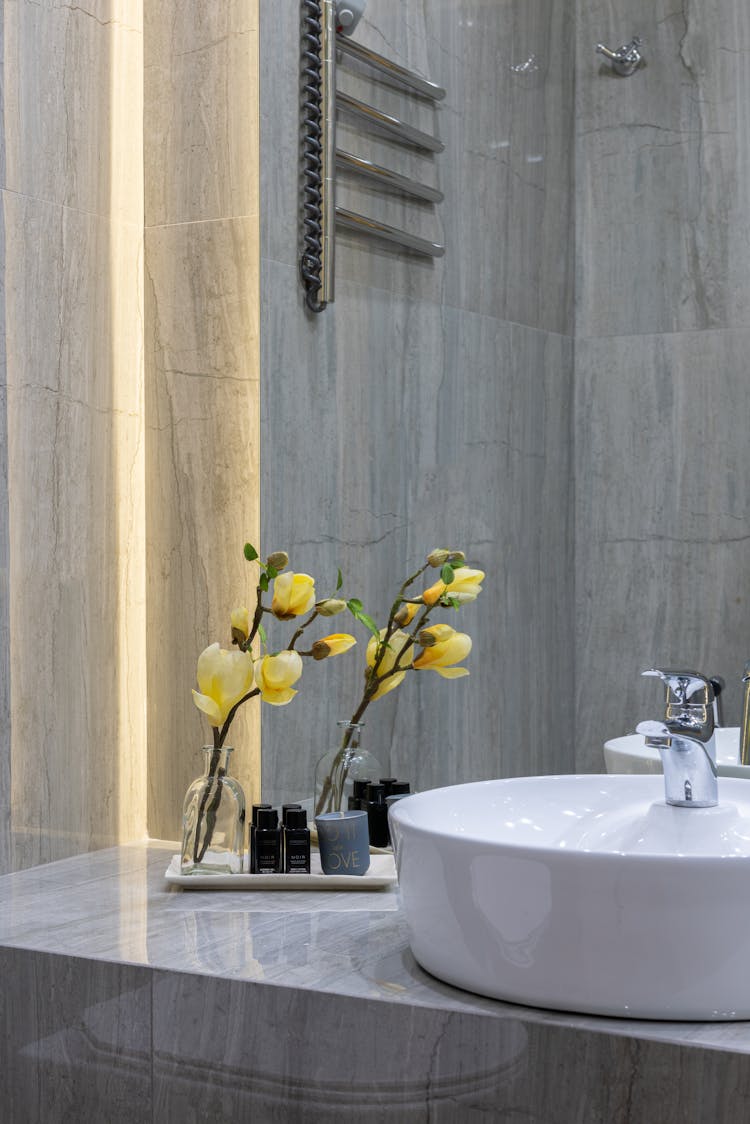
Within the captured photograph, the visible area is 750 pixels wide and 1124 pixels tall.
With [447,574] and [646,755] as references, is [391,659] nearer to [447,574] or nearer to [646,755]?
[447,574]

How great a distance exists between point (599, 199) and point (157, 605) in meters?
0.76

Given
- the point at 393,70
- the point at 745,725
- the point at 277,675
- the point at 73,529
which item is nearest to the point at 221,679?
the point at 277,675

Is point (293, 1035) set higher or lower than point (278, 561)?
lower

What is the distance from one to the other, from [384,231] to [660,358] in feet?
1.41

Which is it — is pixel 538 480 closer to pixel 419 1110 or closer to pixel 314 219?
pixel 314 219

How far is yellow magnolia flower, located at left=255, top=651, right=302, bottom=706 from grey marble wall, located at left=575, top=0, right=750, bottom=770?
33cm

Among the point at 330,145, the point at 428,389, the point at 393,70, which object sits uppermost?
the point at 393,70

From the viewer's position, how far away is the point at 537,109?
1.57 meters

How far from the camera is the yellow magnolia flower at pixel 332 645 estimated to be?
1.55 m

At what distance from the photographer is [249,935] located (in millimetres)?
1277

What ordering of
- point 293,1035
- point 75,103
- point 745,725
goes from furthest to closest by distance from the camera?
1. point 75,103
2. point 745,725
3. point 293,1035

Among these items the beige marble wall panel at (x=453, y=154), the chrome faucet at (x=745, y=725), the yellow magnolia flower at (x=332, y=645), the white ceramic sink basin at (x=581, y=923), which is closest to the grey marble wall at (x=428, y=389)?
the beige marble wall panel at (x=453, y=154)

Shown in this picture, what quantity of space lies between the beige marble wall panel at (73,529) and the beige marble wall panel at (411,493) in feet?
0.67

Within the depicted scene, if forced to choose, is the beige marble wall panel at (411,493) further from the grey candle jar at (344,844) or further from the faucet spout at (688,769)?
the faucet spout at (688,769)
